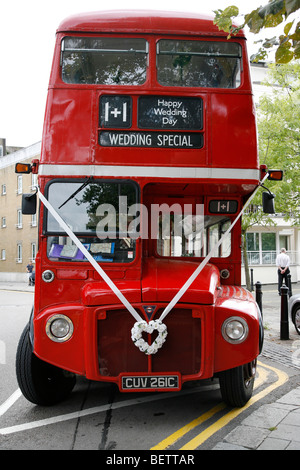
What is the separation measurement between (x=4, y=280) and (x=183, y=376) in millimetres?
42556

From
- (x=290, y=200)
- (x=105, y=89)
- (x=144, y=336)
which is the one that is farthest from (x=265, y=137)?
(x=144, y=336)

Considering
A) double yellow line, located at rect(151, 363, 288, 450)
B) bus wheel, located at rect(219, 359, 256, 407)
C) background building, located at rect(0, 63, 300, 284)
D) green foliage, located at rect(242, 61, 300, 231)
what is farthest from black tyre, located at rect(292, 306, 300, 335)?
background building, located at rect(0, 63, 300, 284)

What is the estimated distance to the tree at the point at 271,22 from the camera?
3725 millimetres

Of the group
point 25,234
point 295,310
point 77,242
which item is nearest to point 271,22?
point 77,242

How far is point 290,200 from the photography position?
15273 mm

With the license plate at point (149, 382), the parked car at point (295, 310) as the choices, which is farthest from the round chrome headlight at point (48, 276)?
the parked car at point (295, 310)

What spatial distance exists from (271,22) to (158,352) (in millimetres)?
3211

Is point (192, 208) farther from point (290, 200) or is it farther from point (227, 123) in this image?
point (290, 200)

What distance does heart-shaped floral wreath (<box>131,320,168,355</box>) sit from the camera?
4578 millimetres

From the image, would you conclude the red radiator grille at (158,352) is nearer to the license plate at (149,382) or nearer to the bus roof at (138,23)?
the license plate at (149,382)

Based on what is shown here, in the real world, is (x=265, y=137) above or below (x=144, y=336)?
above

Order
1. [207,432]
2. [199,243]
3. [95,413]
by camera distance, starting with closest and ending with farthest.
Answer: [207,432] → [95,413] → [199,243]

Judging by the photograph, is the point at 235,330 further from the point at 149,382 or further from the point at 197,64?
the point at 197,64

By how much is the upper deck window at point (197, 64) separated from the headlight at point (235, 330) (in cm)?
261
